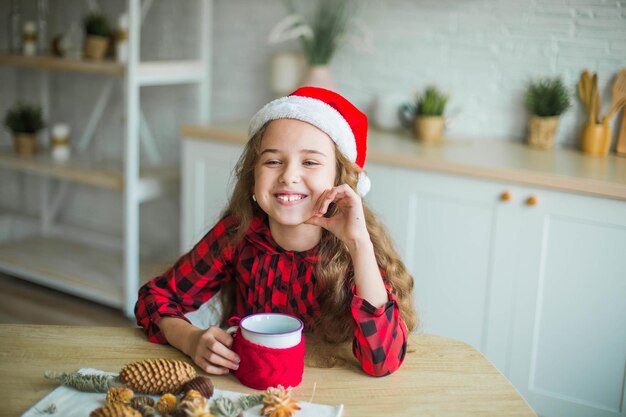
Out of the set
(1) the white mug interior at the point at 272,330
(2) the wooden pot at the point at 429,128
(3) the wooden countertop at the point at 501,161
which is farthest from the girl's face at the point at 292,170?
(2) the wooden pot at the point at 429,128

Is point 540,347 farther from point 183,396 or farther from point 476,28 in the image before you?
point 183,396

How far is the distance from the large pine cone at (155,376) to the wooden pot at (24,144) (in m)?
2.78

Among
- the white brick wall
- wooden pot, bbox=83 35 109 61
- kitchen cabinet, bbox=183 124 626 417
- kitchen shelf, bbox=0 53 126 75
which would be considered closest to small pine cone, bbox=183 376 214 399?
kitchen cabinet, bbox=183 124 626 417

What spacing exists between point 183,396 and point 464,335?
5.33 ft

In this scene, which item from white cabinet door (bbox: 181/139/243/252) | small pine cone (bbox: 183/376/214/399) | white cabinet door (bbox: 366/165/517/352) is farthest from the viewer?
white cabinet door (bbox: 181/139/243/252)

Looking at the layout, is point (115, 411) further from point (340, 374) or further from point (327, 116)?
point (327, 116)

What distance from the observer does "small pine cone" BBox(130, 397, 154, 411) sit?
1109mm

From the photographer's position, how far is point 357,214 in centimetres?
140

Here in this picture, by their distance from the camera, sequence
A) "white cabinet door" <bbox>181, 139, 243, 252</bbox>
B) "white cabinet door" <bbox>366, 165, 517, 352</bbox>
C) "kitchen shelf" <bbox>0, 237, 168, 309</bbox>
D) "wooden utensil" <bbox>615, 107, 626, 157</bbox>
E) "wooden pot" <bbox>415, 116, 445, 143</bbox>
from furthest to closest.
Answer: "kitchen shelf" <bbox>0, 237, 168, 309</bbox> < "white cabinet door" <bbox>181, 139, 243, 252</bbox> < "wooden pot" <bbox>415, 116, 445, 143</bbox> < "wooden utensil" <bbox>615, 107, 626, 157</bbox> < "white cabinet door" <bbox>366, 165, 517, 352</bbox>

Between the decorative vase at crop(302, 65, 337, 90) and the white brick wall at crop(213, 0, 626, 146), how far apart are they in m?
0.18

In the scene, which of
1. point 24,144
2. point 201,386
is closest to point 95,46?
point 24,144

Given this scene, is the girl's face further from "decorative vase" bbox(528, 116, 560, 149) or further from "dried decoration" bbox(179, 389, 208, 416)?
"decorative vase" bbox(528, 116, 560, 149)

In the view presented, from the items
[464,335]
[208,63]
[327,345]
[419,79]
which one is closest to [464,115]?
[419,79]

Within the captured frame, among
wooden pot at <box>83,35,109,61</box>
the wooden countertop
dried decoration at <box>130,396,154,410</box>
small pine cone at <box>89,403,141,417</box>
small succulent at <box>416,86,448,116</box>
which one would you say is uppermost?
wooden pot at <box>83,35,109,61</box>
